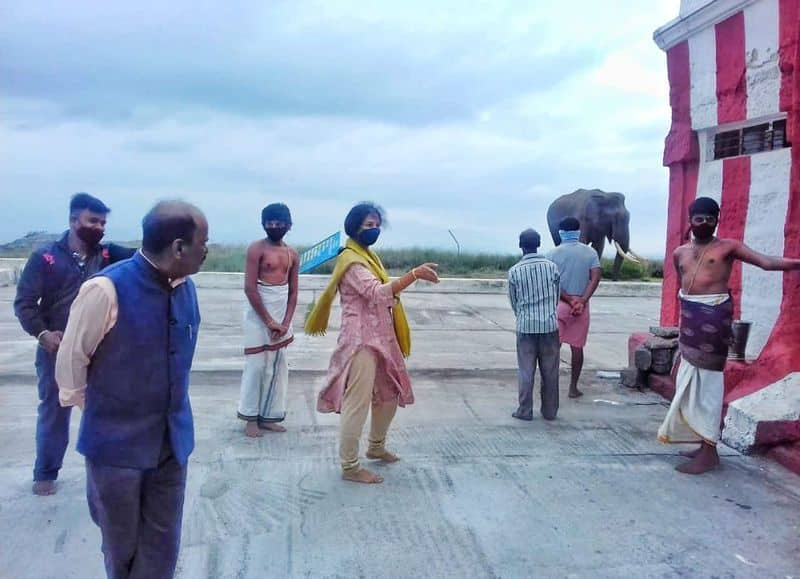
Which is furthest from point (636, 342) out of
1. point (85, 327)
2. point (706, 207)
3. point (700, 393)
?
point (85, 327)

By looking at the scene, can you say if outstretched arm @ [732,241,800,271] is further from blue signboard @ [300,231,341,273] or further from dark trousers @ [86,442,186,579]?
dark trousers @ [86,442,186,579]

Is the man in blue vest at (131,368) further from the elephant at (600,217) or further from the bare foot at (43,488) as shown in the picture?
the elephant at (600,217)

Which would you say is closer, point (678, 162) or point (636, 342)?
point (678, 162)

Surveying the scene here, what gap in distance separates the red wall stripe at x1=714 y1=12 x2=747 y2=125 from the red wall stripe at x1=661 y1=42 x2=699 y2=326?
0.40 m

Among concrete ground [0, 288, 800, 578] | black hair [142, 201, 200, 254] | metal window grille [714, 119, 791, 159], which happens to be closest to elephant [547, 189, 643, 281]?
metal window grille [714, 119, 791, 159]

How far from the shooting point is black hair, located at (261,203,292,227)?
4820mm

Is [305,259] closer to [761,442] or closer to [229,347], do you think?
Result: [229,347]

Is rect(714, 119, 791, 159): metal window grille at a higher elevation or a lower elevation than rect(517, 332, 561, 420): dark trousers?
higher

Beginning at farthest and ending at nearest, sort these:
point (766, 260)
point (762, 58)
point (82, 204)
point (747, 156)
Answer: point (747, 156) < point (762, 58) < point (766, 260) < point (82, 204)

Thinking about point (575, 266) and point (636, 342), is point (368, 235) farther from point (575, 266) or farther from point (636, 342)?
point (636, 342)

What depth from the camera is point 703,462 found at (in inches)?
168

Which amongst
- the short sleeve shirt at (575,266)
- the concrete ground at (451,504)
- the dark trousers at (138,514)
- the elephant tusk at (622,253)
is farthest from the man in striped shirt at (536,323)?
the elephant tusk at (622,253)

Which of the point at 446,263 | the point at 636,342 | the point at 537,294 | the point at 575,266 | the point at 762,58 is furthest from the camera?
the point at 446,263

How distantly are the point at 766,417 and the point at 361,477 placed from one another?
2636 mm
